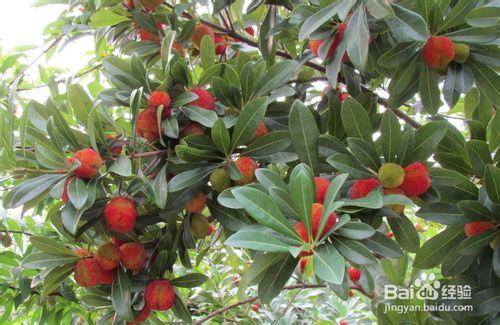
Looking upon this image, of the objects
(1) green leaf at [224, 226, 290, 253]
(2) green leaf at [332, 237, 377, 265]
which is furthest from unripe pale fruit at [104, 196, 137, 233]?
(2) green leaf at [332, 237, 377, 265]

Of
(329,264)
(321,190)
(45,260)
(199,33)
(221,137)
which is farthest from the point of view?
(199,33)

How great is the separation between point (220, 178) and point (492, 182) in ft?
1.67

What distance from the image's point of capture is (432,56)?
1.07 meters

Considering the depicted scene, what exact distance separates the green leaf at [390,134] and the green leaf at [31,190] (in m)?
0.61

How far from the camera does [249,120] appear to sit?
3.14 ft

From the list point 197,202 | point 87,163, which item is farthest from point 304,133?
point 87,163

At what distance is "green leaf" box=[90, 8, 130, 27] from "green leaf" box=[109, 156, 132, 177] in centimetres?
51

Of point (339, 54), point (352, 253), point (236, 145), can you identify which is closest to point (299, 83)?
point (339, 54)

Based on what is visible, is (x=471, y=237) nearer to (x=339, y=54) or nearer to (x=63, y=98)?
(x=339, y=54)

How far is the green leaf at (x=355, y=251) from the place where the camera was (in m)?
0.75

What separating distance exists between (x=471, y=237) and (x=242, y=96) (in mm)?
556

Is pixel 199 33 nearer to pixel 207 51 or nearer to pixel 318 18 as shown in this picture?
pixel 207 51

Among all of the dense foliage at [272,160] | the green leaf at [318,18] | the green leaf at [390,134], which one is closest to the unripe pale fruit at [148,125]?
the dense foliage at [272,160]

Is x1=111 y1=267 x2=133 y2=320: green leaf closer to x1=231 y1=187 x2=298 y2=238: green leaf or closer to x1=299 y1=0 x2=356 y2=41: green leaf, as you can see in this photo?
x1=231 y1=187 x2=298 y2=238: green leaf
